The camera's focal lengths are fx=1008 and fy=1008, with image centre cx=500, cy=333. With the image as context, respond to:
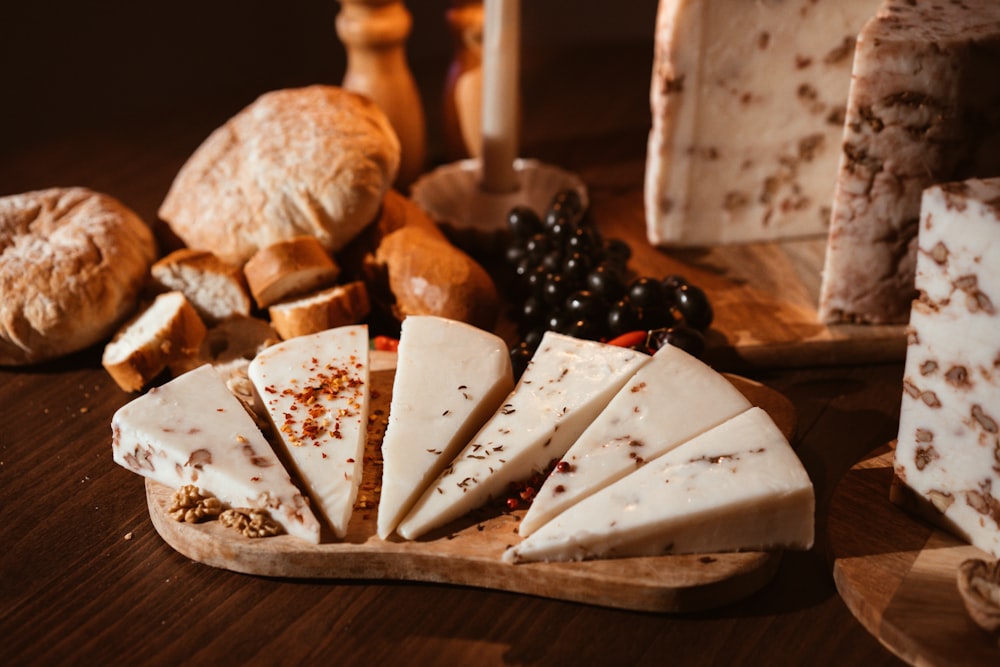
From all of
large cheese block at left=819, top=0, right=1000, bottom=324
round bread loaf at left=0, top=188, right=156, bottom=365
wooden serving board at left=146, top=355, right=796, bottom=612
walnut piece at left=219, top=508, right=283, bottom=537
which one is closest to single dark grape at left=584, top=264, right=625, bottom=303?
large cheese block at left=819, top=0, right=1000, bottom=324

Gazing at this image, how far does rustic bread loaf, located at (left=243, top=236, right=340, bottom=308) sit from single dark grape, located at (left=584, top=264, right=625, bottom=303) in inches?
22.5

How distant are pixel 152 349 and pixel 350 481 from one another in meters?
0.69

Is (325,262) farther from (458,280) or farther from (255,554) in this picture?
(255,554)

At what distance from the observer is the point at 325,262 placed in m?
2.19

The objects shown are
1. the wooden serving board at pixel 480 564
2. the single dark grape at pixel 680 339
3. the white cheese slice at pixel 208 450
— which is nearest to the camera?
the wooden serving board at pixel 480 564

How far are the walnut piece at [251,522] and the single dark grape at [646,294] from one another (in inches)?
35.0

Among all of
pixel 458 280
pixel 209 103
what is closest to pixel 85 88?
pixel 209 103

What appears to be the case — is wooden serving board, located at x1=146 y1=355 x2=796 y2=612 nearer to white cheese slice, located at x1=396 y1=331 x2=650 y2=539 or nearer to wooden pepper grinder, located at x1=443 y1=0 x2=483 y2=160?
white cheese slice, located at x1=396 y1=331 x2=650 y2=539

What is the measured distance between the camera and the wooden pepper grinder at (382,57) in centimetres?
268

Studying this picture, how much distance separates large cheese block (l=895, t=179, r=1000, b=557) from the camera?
4.73ft

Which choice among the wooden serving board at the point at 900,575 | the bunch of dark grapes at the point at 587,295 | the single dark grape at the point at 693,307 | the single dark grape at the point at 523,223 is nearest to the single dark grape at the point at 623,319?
the bunch of dark grapes at the point at 587,295

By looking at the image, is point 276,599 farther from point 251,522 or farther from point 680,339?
point 680,339

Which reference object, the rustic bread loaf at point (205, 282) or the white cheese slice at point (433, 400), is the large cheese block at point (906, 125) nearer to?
the white cheese slice at point (433, 400)

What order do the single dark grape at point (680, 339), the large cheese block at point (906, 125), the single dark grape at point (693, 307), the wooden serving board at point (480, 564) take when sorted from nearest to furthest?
1. the wooden serving board at point (480, 564)
2. the large cheese block at point (906, 125)
3. the single dark grape at point (680, 339)
4. the single dark grape at point (693, 307)
